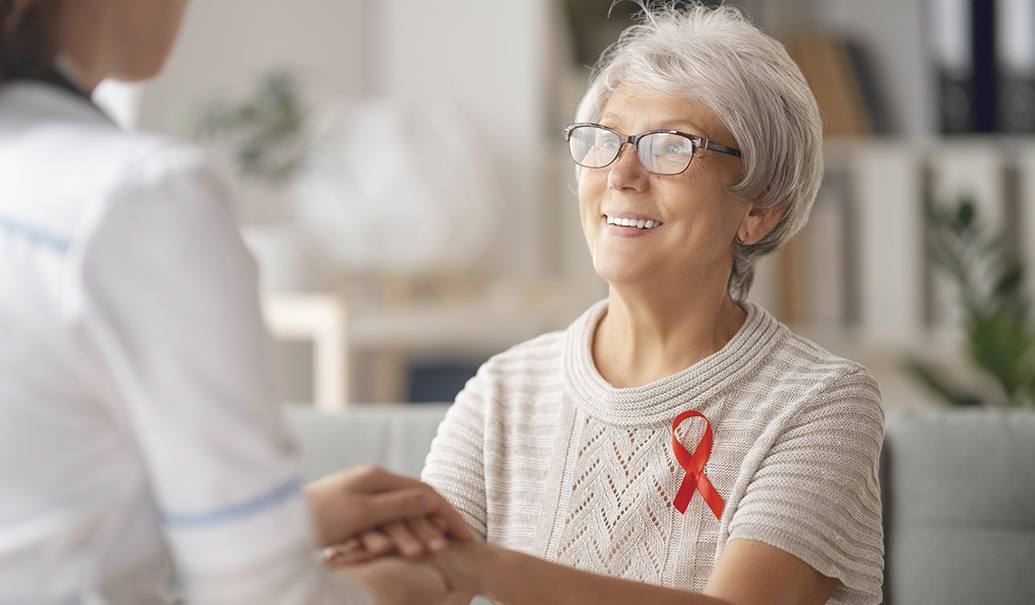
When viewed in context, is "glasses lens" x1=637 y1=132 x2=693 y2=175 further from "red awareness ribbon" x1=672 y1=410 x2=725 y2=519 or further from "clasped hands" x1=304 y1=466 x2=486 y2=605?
"clasped hands" x1=304 y1=466 x2=486 y2=605

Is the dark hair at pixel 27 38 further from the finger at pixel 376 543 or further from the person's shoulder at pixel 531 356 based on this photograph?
the person's shoulder at pixel 531 356

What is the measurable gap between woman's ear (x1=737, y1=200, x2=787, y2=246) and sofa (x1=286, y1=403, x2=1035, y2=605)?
513mm

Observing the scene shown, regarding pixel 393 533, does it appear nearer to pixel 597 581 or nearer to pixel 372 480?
pixel 372 480

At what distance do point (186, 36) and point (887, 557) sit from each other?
2.48 m

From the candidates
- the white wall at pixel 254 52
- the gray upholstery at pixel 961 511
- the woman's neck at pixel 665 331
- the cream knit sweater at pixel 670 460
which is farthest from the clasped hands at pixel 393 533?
the white wall at pixel 254 52

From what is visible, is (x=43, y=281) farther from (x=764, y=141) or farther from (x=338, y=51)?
(x=338, y=51)

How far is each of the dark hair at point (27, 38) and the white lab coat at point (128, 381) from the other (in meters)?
0.06

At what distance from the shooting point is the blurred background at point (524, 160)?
3.02 m

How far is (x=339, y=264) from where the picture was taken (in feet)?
10.9

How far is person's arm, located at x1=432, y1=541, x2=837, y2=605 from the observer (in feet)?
3.45

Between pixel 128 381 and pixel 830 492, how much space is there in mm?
788

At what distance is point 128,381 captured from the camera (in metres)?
0.69

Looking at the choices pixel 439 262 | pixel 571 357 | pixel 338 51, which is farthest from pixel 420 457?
pixel 338 51

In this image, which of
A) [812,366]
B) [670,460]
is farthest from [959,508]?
[670,460]
